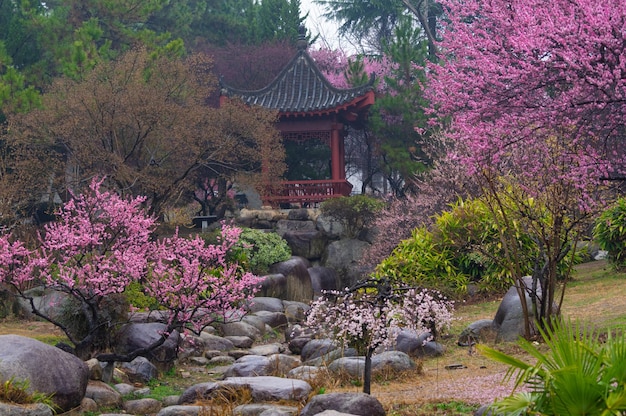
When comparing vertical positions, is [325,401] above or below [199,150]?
below

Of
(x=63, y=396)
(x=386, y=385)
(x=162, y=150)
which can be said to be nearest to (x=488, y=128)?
(x=386, y=385)

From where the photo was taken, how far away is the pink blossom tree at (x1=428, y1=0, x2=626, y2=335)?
921 centimetres

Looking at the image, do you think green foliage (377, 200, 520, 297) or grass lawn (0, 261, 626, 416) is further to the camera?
green foliage (377, 200, 520, 297)

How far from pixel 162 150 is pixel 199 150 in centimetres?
172

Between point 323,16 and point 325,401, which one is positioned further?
point 323,16

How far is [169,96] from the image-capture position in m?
25.1

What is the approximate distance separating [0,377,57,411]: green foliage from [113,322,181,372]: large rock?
3188 mm

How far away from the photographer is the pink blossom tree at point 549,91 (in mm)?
9211

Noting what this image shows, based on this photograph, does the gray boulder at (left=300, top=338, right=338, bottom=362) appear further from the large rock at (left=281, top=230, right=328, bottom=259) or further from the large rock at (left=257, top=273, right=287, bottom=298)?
the large rock at (left=281, top=230, right=328, bottom=259)

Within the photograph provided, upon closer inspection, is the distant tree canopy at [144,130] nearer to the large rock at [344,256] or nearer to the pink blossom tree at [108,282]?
the large rock at [344,256]

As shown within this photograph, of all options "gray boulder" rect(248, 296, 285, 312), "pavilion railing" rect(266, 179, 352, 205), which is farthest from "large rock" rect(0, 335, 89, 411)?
"pavilion railing" rect(266, 179, 352, 205)

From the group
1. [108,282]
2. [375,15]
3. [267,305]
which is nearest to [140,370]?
[108,282]

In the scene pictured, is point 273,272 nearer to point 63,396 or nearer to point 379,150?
point 379,150

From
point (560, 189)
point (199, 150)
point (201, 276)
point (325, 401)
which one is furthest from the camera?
point (199, 150)
